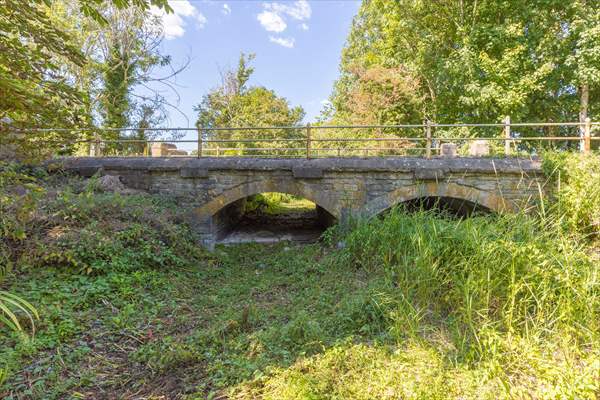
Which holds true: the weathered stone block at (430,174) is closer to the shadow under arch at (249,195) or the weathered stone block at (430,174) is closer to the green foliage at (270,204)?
the shadow under arch at (249,195)

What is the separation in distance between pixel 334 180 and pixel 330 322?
13.8 ft

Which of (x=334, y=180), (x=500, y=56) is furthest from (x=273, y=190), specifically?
(x=500, y=56)

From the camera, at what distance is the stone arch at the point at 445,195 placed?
275 inches

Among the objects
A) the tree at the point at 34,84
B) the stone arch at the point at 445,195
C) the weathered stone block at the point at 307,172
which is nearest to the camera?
the tree at the point at 34,84

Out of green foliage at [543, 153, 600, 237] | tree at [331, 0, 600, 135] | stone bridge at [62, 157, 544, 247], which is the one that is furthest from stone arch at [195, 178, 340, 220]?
tree at [331, 0, 600, 135]

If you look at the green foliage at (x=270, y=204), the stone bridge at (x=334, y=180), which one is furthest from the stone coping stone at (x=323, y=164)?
the green foliage at (x=270, y=204)

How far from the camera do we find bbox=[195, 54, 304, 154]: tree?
18766 mm

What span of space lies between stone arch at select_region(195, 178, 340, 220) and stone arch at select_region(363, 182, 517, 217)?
0.91 m

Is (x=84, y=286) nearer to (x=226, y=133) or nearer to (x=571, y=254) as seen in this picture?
(x=571, y=254)

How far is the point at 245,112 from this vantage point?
19.1 meters

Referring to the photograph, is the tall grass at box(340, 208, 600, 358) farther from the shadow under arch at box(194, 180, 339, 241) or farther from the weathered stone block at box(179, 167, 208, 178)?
the weathered stone block at box(179, 167, 208, 178)

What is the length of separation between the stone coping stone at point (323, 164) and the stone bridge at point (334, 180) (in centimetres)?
2

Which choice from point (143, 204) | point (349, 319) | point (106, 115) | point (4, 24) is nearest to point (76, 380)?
point (349, 319)

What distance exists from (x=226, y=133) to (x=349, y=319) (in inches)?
720
